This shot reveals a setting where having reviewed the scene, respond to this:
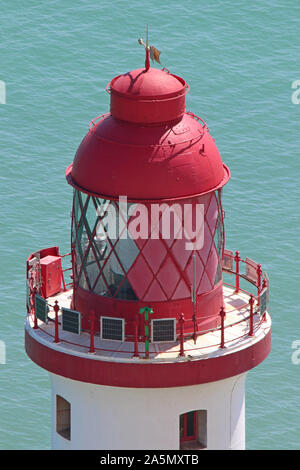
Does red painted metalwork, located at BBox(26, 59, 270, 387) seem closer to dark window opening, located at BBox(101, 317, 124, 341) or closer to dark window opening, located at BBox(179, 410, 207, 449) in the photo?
dark window opening, located at BBox(101, 317, 124, 341)

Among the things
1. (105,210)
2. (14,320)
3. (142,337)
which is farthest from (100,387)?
(14,320)

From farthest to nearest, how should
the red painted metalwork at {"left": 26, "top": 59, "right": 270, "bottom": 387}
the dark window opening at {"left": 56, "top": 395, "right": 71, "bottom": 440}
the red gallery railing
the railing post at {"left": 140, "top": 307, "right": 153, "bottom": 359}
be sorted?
the dark window opening at {"left": 56, "top": 395, "right": 71, "bottom": 440}
the red gallery railing
the railing post at {"left": 140, "top": 307, "right": 153, "bottom": 359}
the red painted metalwork at {"left": 26, "top": 59, "right": 270, "bottom": 387}

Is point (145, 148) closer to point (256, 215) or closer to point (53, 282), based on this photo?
point (53, 282)

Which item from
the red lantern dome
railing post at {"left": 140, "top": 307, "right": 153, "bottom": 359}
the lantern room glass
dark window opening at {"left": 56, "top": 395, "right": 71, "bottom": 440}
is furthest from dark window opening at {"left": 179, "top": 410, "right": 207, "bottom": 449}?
the red lantern dome

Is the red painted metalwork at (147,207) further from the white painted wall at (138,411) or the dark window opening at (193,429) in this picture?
the dark window opening at (193,429)

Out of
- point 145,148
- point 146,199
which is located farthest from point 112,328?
point 145,148

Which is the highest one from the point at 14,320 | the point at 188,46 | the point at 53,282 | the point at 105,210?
the point at 105,210
